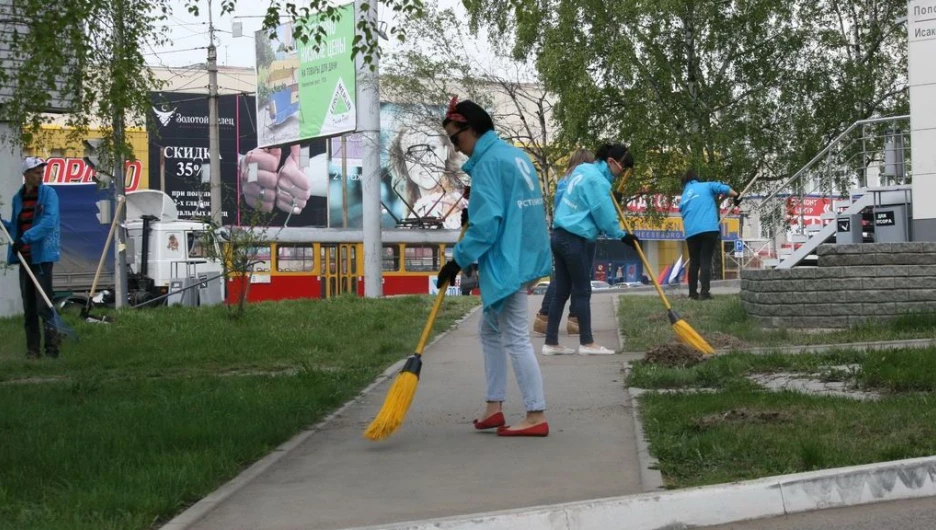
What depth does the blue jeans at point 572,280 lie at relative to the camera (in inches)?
400

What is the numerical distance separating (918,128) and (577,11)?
17.4m

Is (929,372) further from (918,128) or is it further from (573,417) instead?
(918,128)

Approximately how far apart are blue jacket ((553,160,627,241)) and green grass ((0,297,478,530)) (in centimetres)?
192

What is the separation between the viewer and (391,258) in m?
36.6

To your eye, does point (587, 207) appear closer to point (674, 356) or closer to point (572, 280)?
point (572, 280)

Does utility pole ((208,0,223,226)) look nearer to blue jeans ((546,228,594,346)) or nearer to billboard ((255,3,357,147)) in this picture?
billboard ((255,3,357,147))

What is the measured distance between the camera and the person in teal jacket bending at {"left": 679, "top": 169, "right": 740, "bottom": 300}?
49.9ft

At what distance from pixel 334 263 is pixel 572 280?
25814 millimetres

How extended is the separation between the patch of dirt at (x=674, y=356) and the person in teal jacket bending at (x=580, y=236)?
117cm

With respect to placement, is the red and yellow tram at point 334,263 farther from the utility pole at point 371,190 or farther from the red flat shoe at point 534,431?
the red flat shoe at point 534,431

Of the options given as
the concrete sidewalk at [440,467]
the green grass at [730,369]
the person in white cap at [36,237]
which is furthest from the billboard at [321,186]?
the concrete sidewalk at [440,467]

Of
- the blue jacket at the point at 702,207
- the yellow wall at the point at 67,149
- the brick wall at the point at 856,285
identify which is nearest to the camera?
the brick wall at the point at 856,285

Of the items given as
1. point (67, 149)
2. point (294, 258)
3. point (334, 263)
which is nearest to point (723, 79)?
point (334, 263)

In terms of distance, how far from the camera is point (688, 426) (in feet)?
20.7
